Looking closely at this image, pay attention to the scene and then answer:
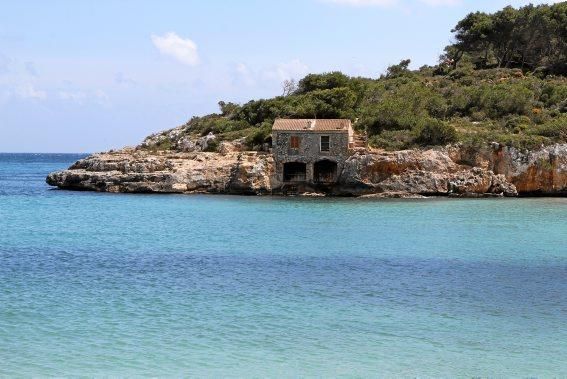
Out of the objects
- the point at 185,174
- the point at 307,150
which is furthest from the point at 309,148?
the point at 185,174

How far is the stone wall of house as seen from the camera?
149 ft

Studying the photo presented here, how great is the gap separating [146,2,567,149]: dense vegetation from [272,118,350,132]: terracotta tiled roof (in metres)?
2.70

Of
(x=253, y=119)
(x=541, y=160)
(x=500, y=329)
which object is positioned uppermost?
(x=253, y=119)

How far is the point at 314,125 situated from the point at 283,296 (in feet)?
96.7

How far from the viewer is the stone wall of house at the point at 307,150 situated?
1785 inches

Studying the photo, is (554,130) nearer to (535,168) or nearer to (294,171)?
(535,168)

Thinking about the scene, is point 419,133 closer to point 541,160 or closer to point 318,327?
point 541,160

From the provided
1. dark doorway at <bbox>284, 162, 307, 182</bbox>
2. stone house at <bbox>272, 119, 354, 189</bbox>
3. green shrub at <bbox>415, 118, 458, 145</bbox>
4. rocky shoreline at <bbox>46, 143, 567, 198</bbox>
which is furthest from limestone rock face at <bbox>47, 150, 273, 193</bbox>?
green shrub at <bbox>415, 118, 458, 145</bbox>

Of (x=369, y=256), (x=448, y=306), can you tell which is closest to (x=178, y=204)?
(x=369, y=256)

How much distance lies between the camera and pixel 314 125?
46.1 meters

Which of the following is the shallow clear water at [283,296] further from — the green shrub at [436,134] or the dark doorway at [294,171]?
the green shrub at [436,134]

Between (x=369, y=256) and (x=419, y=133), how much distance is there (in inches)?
974

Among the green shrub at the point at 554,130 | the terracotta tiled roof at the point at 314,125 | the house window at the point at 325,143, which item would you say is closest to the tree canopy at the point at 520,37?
the green shrub at the point at 554,130

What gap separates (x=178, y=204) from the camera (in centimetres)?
3934
